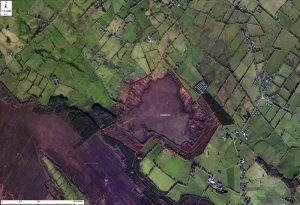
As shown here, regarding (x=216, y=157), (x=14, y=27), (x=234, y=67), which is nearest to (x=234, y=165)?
(x=216, y=157)

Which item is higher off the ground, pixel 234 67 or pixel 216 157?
pixel 234 67

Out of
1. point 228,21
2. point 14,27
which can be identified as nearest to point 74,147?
point 14,27

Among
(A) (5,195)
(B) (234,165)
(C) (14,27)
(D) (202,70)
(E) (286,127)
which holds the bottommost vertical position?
(A) (5,195)

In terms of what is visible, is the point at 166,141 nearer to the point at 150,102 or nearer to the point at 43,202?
the point at 150,102

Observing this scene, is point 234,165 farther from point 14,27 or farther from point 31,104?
point 14,27

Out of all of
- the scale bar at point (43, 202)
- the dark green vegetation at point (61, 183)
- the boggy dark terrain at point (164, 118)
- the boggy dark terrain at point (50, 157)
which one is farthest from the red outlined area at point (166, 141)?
the scale bar at point (43, 202)

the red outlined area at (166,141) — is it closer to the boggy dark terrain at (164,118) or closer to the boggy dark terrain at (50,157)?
the boggy dark terrain at (164,118)

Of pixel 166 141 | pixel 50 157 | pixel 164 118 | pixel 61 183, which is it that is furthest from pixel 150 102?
pixel 61 183
